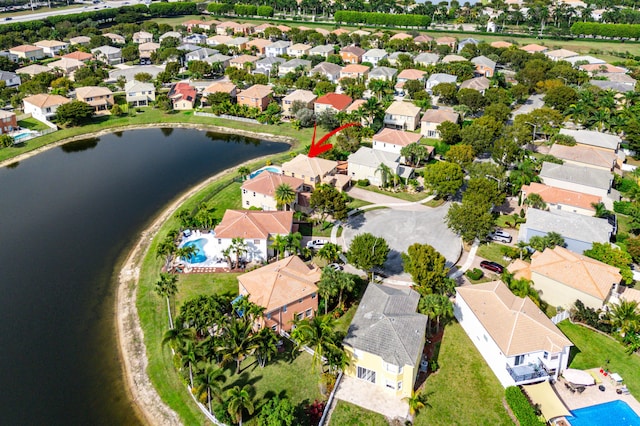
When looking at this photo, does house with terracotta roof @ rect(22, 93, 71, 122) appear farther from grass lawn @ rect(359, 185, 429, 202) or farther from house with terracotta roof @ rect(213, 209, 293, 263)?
grass lawn @ rect(359, 185, 429, 202)

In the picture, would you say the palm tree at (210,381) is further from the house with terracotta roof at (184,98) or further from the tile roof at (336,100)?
the house with terracotta roof at (184,98)

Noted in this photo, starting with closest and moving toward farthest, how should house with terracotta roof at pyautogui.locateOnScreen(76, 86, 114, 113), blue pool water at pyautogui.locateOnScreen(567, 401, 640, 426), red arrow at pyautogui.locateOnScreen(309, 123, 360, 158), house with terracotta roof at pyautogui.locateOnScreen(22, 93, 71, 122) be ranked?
blue pool water at pyautogui.locateOnScreen(567, 401, 640, 426) → red arrow at pyautogui.locateOnScreen(309, 123, 360, 158) → house with terracotta roof at pyautogui.locateOnScreen(22, 93, 71, 122) → house with terracotta roof at pyautogui.locateOnScreen(76, 86, 114, 113)

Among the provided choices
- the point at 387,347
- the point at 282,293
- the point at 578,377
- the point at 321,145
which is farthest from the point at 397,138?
the point at 578,377

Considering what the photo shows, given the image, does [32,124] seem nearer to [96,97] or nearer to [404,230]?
[96,97]

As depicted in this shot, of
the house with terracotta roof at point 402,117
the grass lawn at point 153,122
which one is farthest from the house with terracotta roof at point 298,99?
the house with terracotta roof at point 402,117

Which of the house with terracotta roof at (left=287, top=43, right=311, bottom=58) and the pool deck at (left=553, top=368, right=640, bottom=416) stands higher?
the house with terracotta roof at (left=287, top=43, right=311, bottom=58)

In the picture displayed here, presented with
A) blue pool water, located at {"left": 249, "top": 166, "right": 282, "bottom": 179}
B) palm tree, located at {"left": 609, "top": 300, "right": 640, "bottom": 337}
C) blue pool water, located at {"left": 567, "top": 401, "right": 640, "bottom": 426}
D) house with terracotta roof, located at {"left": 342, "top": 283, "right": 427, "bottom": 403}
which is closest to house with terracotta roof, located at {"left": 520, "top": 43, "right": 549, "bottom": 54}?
blue pool water, located at {"left": 249, "top": 166, "right": 282, "bottom": 179}
